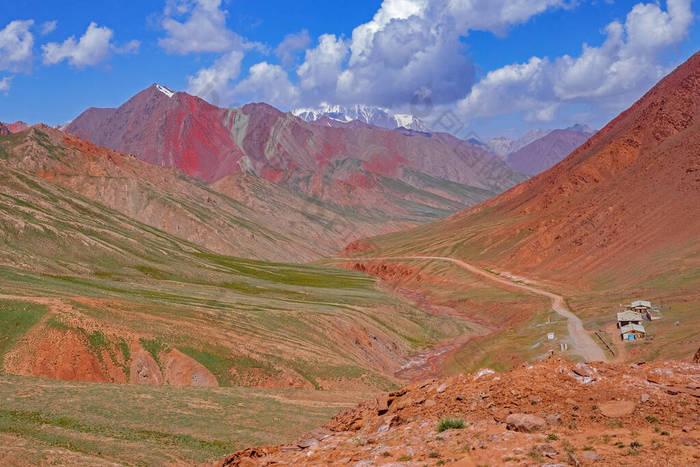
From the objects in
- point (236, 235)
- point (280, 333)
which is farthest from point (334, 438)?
point (236, 235)

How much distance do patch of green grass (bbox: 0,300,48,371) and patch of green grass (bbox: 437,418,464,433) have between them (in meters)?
38.6

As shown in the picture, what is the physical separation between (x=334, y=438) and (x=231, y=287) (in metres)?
86.2

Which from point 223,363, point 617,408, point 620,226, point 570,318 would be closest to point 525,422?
point 617,408

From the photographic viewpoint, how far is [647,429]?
1611cm

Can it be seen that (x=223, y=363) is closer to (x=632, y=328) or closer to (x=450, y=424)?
(x=450, y=424)

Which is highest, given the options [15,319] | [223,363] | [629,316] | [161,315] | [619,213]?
[15,319]

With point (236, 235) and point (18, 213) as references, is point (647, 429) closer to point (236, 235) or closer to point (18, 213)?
point (18, 213)

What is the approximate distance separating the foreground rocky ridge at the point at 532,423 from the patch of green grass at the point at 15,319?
3264 cm

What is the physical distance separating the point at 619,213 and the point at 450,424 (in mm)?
114066

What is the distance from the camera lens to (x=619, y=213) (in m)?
119

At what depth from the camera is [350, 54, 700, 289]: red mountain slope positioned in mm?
99750

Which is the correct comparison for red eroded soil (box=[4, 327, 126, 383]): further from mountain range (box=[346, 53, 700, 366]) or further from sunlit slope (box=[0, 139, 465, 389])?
mountain range (box=[346, 53, 700, 366])

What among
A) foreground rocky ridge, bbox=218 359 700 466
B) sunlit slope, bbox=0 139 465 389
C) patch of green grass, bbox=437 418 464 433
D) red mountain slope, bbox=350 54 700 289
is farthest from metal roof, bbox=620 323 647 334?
patch of green grass, bbox=437 418 464 433

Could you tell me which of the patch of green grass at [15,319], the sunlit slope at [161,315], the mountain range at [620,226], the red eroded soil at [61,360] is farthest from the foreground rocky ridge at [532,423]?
the mountain range at [620,226]
